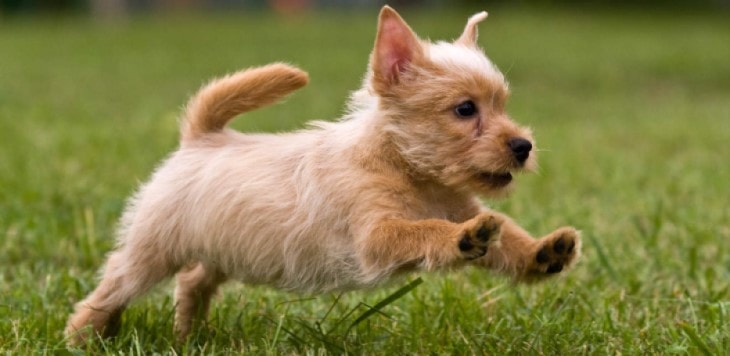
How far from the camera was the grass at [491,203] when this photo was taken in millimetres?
3623

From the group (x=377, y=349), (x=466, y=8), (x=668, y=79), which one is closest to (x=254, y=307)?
(x=377, y=349)

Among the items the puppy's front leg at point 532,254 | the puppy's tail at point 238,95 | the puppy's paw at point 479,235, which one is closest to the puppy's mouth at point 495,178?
the puppy's front leg at point 532,254

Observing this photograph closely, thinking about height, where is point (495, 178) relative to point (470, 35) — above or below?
below

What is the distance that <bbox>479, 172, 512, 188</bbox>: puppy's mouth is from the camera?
3.24 meters

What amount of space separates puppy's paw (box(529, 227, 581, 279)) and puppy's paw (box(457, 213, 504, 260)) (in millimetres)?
330

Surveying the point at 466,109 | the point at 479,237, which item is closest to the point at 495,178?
the point at 466,109

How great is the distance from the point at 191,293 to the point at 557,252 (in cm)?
139

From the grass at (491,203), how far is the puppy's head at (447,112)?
0.41 metres

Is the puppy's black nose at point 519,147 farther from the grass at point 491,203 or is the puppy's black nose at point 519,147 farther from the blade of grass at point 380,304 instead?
the blade of grass at point 380,304

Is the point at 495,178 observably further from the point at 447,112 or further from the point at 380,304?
the point at 380,304

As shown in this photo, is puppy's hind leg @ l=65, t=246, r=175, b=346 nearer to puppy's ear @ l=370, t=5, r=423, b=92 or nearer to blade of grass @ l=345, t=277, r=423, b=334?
blade of grass @ l=345, t=277, r=423, b=334

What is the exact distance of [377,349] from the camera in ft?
11.6

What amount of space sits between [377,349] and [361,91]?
2.74 ft

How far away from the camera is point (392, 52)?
3.36 m
